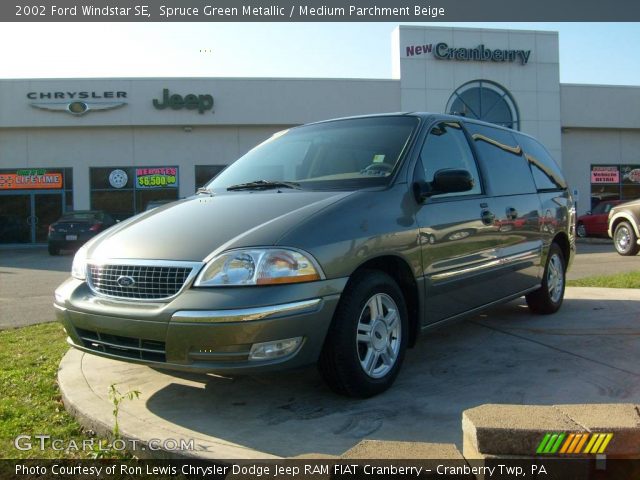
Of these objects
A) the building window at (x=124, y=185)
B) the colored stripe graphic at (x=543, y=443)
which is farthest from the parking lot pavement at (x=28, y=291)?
the building window at (x=124, y=185)

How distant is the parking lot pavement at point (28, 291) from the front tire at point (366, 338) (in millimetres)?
4649

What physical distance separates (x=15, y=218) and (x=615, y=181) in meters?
27.9

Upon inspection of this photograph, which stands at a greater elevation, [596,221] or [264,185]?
[264,185]

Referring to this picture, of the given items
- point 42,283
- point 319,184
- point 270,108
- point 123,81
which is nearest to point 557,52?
point 270,108

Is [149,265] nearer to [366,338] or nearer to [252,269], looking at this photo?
[252,269]

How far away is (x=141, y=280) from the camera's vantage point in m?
3.21

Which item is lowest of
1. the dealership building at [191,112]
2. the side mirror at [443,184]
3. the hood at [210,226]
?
the hood at [210,226]

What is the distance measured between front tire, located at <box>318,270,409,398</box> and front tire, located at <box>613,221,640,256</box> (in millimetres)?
11746

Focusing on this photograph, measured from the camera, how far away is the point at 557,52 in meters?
27.7

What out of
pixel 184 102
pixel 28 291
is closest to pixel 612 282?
pixel 28 291

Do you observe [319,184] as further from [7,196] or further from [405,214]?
[7,196]

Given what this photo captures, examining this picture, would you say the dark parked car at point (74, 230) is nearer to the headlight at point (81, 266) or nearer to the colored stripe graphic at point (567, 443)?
the headlight at point (81, 266)

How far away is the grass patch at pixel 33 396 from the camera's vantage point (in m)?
3.12

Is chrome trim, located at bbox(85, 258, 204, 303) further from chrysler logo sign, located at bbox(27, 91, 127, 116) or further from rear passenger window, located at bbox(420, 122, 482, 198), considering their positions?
chrysler logo sign, located at bbox(27, 91, 127, 116)
